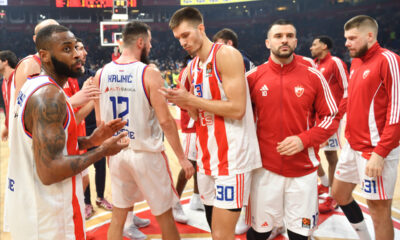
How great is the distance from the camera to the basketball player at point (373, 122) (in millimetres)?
2633

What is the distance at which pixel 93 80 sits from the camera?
300 centimetres

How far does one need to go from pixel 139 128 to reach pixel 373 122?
1.96m

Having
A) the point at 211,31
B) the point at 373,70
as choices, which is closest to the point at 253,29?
the point at 211,31

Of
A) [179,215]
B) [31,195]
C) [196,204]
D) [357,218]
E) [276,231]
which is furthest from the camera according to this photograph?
[196,204]

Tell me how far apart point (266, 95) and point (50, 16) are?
95.2 ft

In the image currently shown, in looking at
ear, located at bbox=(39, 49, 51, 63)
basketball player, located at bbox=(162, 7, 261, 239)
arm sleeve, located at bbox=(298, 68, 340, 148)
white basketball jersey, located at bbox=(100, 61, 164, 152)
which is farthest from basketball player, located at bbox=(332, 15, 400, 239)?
ear, located at bbox=(39, 49, 51, 63)

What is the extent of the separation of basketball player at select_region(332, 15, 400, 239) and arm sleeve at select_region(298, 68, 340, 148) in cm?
48

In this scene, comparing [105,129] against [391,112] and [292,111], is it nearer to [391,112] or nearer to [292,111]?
[292,111]

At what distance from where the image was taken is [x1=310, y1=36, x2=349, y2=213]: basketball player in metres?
4.21

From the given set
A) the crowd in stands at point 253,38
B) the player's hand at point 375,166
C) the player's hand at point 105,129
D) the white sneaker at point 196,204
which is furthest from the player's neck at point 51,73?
the crowd in stands at point 253,38

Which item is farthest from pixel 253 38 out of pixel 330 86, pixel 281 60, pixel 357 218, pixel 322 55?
pixel 281 60

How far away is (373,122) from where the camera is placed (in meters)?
2.78

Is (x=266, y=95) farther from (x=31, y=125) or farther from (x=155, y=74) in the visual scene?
(x=31, y=125)

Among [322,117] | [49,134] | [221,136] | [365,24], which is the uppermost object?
[365,24]
